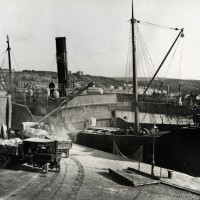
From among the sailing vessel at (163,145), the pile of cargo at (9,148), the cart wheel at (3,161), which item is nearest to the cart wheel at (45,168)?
the pile of cargo at (9,148)

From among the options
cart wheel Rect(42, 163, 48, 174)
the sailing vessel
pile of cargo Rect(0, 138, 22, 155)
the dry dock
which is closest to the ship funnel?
the sailing vessel

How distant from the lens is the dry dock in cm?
1135

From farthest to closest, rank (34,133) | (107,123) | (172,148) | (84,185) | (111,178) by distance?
(107,123) → (172,148) → (34,133) → (111,178) → (84,185)

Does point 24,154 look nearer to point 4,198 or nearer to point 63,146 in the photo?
point 63,146

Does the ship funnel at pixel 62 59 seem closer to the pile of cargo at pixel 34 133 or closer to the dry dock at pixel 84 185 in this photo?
the pile of cargo at pixel 34 133

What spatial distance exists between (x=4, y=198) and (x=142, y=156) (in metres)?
11.1

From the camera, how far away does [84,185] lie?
12562 millimetres

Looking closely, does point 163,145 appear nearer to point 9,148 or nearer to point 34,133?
point 34,133

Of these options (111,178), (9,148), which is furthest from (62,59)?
(111,178)

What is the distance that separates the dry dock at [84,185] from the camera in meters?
11.4

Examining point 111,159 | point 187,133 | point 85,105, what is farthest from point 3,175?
point 85,105

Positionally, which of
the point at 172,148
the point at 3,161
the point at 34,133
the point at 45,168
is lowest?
the point at 45,168

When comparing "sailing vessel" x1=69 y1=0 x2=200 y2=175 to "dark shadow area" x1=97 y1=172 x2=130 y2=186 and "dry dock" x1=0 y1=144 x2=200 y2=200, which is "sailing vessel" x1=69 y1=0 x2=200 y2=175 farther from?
"dark shadow area" x1=97 y1=172 x2=130 y2=186

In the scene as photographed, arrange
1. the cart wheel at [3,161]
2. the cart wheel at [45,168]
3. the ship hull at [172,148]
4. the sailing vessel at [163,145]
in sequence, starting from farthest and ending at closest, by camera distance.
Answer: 1. the sailing vessel at [163,145]
2. the ship hull at [172,148]
3. the cart wheel at [3,161]
4. the cart wheel at [45,168]
